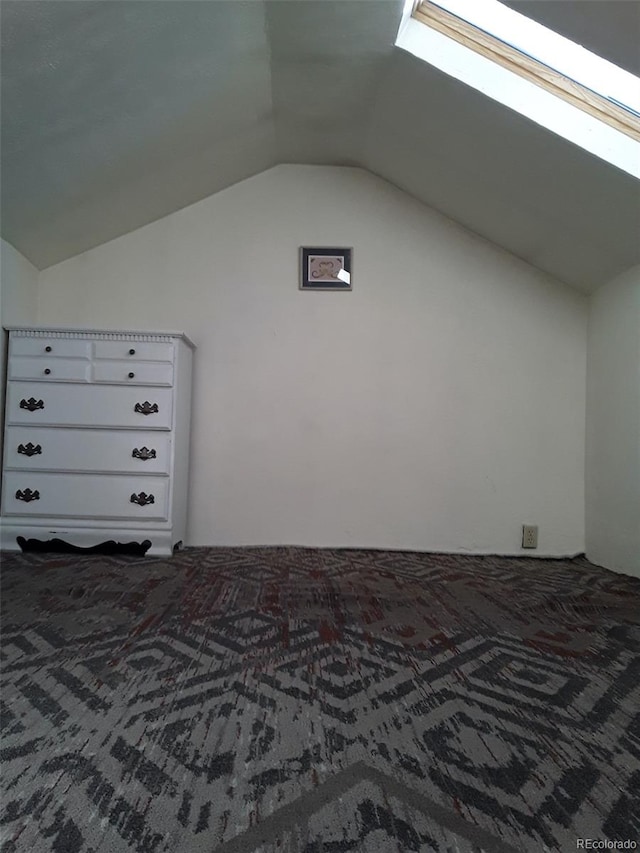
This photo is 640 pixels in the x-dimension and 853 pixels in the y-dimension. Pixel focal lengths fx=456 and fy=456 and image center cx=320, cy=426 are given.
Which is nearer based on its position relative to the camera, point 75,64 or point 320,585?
point 75,64

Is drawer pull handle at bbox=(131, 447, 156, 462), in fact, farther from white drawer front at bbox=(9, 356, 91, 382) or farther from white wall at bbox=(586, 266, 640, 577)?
white wall at bbox=(586, 266, 640, 577)

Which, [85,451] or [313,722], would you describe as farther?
[85,451]

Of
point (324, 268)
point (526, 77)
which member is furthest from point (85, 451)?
point (526, 77)

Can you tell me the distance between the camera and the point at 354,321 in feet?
8.58

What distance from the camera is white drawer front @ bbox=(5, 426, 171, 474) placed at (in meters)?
2.19

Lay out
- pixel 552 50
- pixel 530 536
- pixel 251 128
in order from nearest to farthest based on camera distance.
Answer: pixel 552 50, pixel 251 128, pixel 530 536

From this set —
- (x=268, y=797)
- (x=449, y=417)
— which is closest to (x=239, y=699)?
(x=268, y=797)

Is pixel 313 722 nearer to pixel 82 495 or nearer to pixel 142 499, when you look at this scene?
pixel 142 499

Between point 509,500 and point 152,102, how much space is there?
99.9 inches

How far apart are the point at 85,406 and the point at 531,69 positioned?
94.1 inches

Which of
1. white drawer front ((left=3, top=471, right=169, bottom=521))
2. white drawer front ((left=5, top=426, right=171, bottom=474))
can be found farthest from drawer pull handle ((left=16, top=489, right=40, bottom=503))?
white drawer front ((left=5, top=426, right=171, bottom=474))

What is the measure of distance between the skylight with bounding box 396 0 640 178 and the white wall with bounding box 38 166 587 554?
838 millimetres

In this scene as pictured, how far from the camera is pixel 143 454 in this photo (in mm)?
2205

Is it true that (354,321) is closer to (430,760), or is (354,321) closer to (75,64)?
(75,64)
